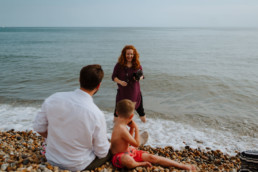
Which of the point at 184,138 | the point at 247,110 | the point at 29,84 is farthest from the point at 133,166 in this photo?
the point at 29,84

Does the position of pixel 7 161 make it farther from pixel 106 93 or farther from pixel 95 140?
pixel 106 93

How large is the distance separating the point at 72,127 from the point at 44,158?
1.03 meters

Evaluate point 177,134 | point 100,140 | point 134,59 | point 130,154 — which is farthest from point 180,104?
point 100,140

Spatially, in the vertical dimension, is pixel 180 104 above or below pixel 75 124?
below

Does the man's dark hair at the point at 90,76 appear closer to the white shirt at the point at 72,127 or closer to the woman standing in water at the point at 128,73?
the white shirt at the point at 72,127

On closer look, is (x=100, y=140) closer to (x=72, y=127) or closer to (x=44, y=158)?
(x=72, y=127)

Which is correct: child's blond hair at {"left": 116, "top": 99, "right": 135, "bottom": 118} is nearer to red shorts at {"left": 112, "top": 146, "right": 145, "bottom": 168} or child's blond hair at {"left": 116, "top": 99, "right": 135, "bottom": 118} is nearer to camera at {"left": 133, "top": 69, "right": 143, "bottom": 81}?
red shorts at {"left": 112, "top": 146, "right": 145, "bottom": 168}

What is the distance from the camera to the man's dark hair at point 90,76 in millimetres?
2527

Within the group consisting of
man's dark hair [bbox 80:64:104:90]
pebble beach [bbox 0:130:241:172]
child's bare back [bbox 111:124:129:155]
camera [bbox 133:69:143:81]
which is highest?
man's dark hair [bbox 80:64:104:90]

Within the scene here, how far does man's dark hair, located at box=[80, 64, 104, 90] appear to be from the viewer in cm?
253

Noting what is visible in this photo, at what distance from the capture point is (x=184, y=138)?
19.0 feet

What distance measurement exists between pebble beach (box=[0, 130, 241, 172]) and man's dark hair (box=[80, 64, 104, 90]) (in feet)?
3.81

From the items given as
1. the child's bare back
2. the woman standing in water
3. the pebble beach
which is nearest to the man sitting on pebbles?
the pebble beach

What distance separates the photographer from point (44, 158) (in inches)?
123
